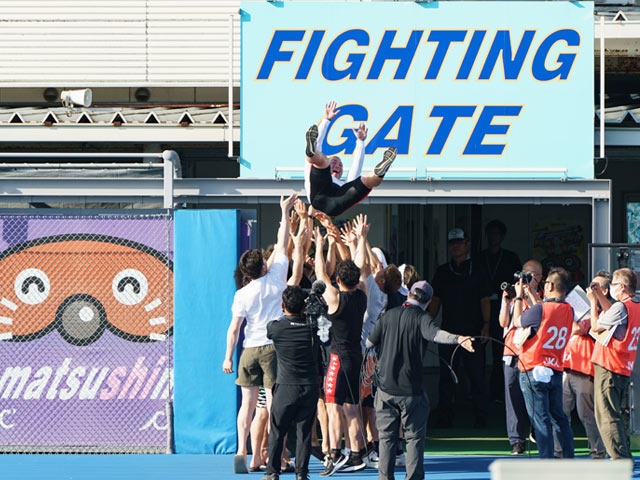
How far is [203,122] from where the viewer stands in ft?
43.3

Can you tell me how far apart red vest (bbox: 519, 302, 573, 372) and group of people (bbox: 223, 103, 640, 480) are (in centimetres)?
1

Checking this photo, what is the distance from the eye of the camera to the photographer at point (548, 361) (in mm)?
8797

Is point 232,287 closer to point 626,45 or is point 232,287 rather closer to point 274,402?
point 274,402

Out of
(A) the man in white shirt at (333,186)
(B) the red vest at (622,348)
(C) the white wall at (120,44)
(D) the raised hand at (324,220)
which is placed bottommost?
(B) the red vest at (622,348)

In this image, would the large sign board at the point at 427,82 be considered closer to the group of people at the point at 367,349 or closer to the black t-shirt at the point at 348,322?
the group of people at the point at 367,349

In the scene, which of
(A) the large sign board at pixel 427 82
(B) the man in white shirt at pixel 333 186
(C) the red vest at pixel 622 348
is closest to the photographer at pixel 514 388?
(C) the red vest at pixel 622 348

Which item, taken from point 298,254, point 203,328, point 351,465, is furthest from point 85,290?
point 351,465

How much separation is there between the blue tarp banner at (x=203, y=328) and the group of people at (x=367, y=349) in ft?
1.58

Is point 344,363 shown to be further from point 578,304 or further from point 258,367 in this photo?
point 578,304

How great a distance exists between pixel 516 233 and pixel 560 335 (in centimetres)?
777

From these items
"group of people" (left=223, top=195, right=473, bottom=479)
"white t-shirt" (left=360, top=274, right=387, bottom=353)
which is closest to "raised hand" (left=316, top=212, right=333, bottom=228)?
"group of people" (left=223, top=195, right=473, bottom=479)

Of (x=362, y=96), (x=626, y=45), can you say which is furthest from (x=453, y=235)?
(x=626, y=45)

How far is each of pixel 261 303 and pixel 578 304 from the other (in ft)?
10.9

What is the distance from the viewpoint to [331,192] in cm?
863
